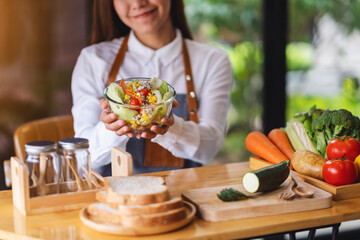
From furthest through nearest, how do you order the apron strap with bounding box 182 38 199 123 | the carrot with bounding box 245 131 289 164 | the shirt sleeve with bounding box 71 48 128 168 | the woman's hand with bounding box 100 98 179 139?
1. the apron strap with bounding box 182 38 199 123
2. the shirt sleeve with bounding box 71 48 128 168
3. the carrot with bounding box 245 131 289 164
4. the woman's hand with bounding box 100 98 179 139

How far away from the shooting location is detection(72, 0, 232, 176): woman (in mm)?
2715

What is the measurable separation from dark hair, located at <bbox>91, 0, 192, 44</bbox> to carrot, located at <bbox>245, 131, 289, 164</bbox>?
962 mm

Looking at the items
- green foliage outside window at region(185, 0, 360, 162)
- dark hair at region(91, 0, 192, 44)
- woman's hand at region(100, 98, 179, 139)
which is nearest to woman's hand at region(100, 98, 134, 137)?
woman's hand at region(100, 98, 179, 139)

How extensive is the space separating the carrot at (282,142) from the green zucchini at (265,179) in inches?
16.3

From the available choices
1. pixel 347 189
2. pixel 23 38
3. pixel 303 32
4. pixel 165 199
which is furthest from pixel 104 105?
pixel 303 32

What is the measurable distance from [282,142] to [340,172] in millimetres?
455

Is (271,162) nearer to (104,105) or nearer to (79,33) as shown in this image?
(104,105)

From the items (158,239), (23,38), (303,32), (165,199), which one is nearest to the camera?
(158,239)

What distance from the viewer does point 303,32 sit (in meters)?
4.43

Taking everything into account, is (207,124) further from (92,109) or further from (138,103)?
(138,103)

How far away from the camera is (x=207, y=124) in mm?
2775

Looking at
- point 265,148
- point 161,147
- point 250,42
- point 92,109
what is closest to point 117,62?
point 92,109

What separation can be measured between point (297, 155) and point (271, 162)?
0.19m

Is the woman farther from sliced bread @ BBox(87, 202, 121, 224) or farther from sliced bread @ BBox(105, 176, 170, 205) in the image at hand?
sliced bread @ BBox(87, 202, 121, 224)
